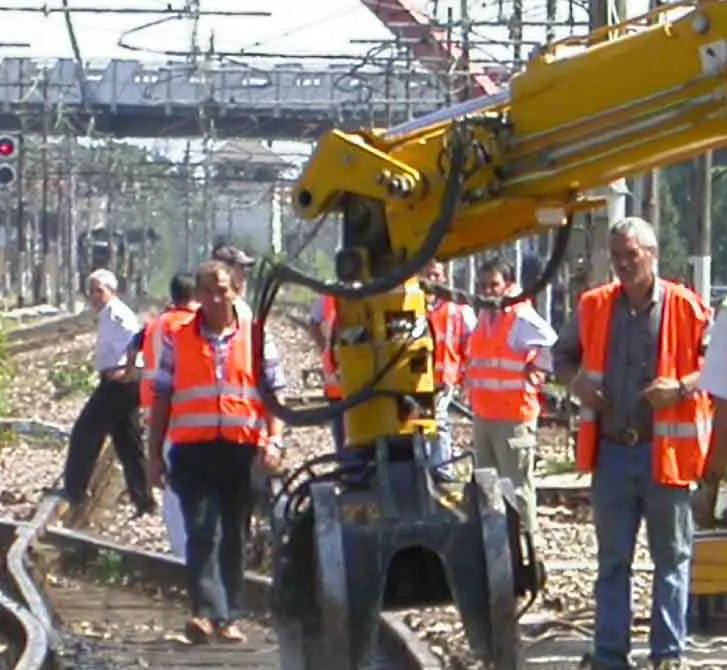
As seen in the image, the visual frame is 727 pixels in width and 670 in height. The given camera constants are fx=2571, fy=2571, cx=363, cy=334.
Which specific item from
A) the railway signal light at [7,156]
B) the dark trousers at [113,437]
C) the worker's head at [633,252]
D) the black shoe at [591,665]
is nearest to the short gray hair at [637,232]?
the worker's head at [633,252]

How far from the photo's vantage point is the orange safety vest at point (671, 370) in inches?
399

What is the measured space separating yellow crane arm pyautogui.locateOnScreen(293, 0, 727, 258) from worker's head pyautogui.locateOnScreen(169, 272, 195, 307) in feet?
18.5

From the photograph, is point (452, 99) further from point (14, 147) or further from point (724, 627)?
point (724, 627)

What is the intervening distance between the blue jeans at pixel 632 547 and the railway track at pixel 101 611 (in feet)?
3.47

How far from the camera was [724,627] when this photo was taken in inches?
473

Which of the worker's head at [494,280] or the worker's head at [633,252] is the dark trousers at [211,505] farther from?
the worker's head at [633,252]

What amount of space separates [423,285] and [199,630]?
451 cm

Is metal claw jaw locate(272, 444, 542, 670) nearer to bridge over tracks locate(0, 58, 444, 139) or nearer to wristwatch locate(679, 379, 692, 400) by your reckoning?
wristwatch locate(679, 379, 692, 400)

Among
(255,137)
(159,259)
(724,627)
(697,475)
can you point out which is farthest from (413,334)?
(159,259)

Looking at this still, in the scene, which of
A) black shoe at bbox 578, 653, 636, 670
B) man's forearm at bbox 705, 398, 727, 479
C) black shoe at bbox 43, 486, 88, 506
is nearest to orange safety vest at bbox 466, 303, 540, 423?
black shoe at bbox 578, 653, 636, 670

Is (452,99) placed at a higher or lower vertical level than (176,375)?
higher

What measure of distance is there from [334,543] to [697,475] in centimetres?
232

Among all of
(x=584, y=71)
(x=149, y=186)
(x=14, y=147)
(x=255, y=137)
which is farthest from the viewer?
(x=149, y=186)

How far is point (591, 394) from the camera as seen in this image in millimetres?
10227
